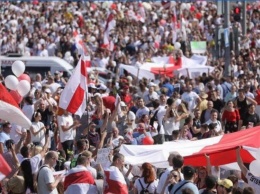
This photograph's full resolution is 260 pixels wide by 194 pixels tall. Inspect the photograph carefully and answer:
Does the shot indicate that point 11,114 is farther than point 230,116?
No

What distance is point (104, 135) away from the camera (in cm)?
1959

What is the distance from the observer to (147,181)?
51.9 feet

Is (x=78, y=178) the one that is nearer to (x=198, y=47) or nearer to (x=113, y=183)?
(x=113, y=183)

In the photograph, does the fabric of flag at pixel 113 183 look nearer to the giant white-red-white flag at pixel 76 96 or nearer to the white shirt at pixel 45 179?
the white shirt at pixel 45 179

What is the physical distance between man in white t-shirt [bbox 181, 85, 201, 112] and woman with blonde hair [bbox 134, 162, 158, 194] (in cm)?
908

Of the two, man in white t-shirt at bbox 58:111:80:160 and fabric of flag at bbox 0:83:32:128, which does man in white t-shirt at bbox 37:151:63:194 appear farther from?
man in white t-shirt at bbox 58:111:80:160

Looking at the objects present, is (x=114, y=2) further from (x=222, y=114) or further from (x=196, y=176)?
(x=196, y=176)

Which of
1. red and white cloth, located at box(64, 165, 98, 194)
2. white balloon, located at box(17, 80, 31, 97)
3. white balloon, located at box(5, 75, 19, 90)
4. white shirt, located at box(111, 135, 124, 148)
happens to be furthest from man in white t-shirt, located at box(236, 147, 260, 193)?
white balloon, located at box(5, 75, 19, 90)

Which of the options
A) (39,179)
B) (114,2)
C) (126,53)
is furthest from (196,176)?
(114,2)

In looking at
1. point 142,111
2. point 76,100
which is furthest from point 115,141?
point 142,111

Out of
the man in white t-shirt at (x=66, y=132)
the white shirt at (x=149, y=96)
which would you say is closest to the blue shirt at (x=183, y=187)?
the man in white t-shirt at (x=66, y=132)

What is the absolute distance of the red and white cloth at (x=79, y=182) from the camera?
600 inches

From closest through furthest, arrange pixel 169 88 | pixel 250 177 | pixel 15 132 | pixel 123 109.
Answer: pixel 250 177, pixel 15 132, pixel 123 109, pixel 169 88

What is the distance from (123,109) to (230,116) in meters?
2.07
